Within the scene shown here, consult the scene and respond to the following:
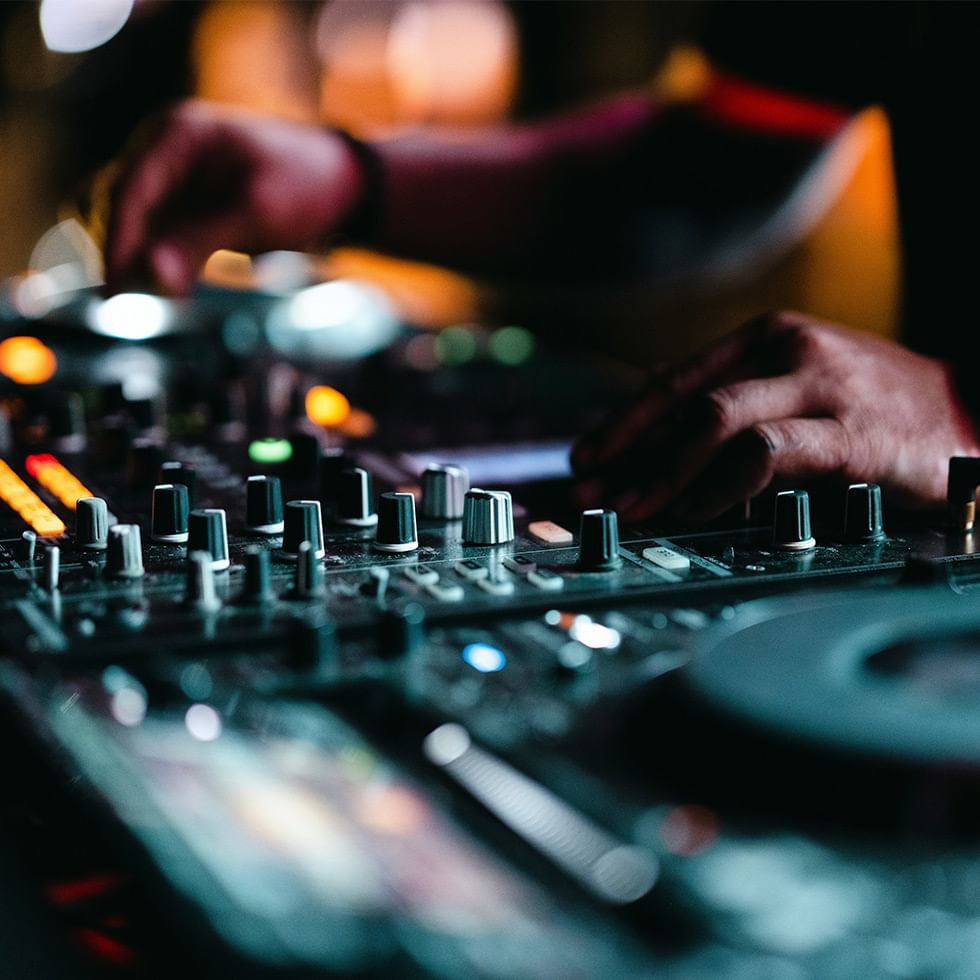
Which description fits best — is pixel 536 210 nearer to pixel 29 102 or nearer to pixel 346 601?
pixel 29 102

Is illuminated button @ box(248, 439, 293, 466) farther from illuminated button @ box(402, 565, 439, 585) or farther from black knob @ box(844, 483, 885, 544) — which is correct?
black knob @ box(844, 483, 885, 544)

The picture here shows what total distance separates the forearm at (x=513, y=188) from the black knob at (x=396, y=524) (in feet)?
5.14

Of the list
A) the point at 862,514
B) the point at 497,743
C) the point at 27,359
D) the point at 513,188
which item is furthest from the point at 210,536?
the point at 513,188

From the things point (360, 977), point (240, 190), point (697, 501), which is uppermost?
point (240, 190)

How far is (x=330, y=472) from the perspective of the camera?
1.37 m

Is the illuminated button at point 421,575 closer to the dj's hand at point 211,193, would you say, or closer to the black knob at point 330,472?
the black knob at point 330,472

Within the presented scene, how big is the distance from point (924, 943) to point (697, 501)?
2.41 ft

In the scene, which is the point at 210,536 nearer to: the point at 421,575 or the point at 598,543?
the point at 421,575

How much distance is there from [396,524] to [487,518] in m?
0.08

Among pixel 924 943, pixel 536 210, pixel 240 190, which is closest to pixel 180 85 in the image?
pixel 536 210

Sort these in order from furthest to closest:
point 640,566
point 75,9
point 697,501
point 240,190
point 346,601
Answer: point 75,9, point 240,190, point 697,501, point 640,566, point 346,601

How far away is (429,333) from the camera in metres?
2.60

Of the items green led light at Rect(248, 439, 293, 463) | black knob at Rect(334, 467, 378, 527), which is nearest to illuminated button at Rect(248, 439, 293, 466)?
green led light at Rect(248, 439, 293, 463)

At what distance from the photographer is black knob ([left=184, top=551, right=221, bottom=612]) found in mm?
976
